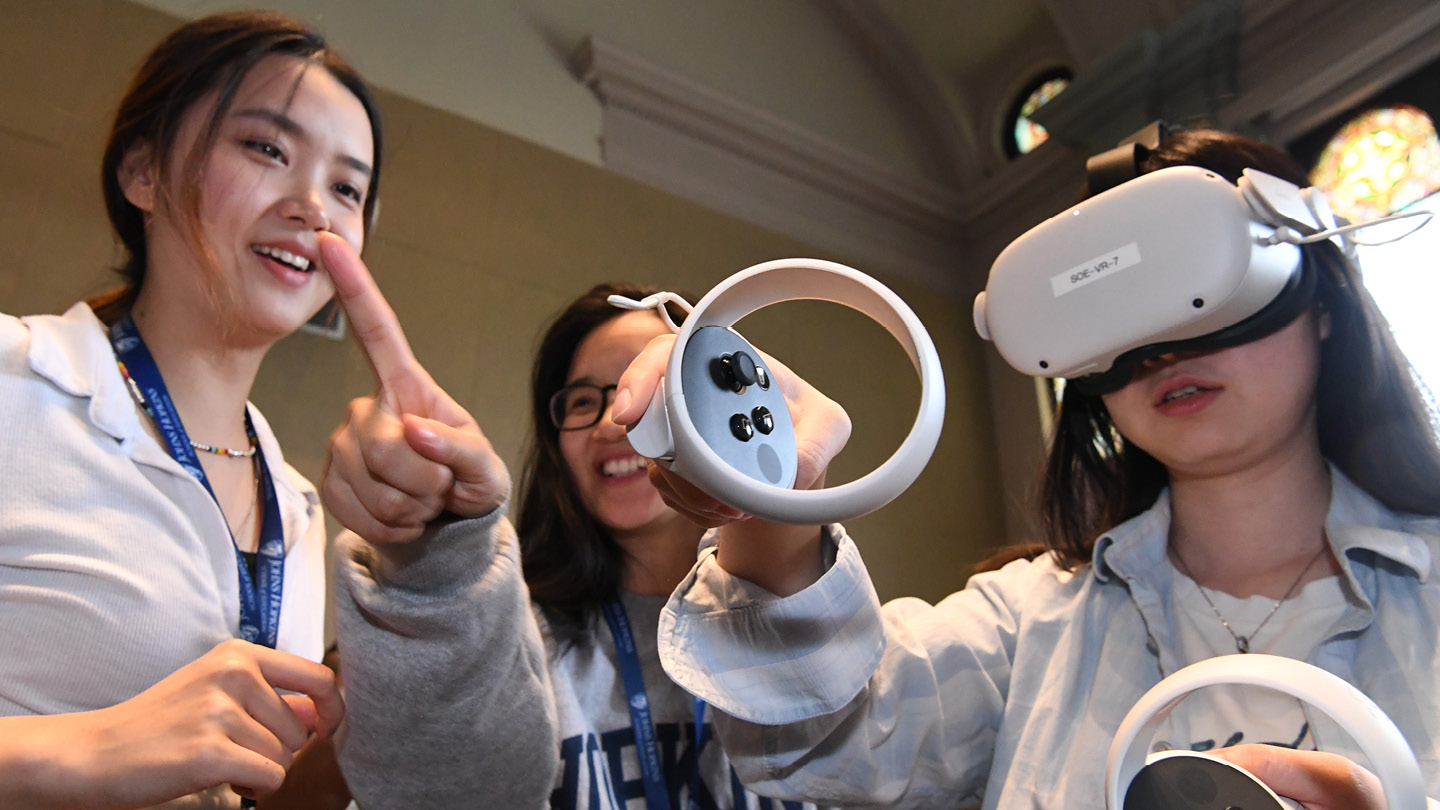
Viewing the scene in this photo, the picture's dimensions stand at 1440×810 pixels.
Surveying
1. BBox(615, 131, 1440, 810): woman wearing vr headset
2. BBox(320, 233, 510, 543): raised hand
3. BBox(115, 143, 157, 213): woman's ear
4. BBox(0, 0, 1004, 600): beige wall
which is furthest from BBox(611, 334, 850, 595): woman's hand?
BBox(0, 0, 1004, 600): beige wall

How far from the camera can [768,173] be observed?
2857mm

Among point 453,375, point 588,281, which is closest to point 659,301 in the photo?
point 453,375

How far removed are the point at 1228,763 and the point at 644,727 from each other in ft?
1.96

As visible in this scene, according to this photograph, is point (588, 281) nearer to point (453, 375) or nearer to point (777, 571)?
point (453, 375)

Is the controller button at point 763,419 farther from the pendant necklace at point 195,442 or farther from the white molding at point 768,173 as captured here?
the white molding at point 768,173

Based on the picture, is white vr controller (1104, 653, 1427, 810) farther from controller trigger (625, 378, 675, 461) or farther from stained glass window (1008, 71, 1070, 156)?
stained glass window (1008, 71, 1070, 156)

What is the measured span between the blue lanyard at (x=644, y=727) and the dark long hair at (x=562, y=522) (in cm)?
6

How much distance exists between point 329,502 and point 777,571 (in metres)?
0.29

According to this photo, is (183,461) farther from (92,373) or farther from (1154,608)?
(1154,608)

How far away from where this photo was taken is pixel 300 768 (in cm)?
78

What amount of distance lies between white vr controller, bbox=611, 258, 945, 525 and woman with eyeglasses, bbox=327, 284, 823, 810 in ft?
0.71

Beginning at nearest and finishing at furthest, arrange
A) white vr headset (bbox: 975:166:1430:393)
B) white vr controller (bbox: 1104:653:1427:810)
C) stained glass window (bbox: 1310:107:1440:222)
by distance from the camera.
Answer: white vr controller (bbox: 1104:653:1427:810) → white vr headset (bbox: 975:166:1430:393) → stained glass window (bbox: 1310:107:1440:222)

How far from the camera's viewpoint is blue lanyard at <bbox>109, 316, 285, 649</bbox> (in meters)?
0.77

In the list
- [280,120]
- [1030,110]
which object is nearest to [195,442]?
[280,120]
